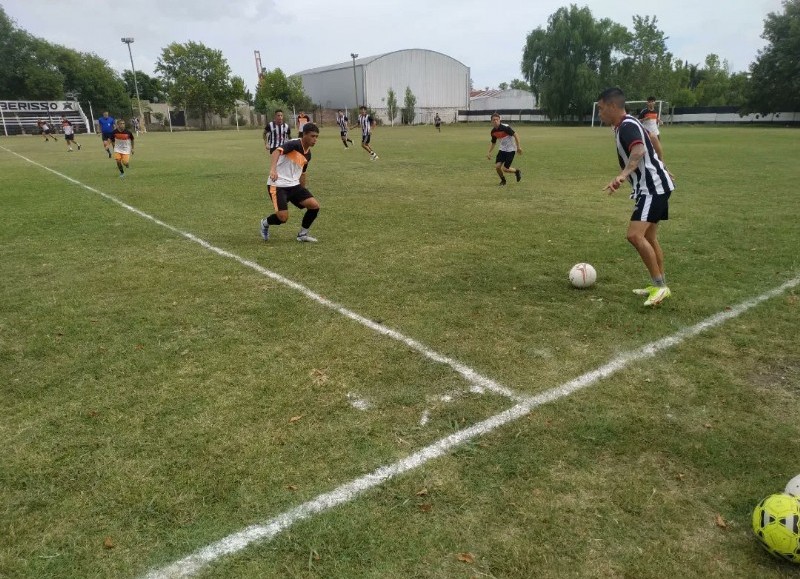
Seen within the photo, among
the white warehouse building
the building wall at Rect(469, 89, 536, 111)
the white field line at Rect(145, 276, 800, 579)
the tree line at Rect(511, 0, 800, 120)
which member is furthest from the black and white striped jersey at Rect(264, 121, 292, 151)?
the building wall at Rect(469, 89, 536, 111)

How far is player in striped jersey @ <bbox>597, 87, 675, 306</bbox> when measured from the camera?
5.51 m

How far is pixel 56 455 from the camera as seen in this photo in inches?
133

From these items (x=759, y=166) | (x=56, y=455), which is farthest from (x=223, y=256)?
(x=759, y=166)

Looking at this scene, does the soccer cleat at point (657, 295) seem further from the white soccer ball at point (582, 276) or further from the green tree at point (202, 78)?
the green tree at point (202, 78)

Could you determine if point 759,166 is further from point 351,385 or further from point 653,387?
point 351,385

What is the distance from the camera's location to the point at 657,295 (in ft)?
18.7

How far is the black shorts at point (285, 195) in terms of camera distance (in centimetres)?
853

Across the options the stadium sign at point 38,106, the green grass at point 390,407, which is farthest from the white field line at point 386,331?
the stadium sign at point 38,106

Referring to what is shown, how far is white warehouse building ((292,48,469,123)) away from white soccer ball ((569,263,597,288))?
250 feet

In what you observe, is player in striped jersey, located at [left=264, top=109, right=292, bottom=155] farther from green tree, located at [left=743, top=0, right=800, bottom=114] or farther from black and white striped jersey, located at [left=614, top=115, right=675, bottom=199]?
green tree, located at [left=743, top=0, right=800, bottom=114]

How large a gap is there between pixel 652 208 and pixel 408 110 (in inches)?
3113

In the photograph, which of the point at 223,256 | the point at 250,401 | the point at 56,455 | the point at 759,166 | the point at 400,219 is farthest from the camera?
the point at 759,166

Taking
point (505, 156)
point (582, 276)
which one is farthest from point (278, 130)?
point (582, 276)

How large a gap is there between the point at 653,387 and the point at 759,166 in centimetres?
1832
